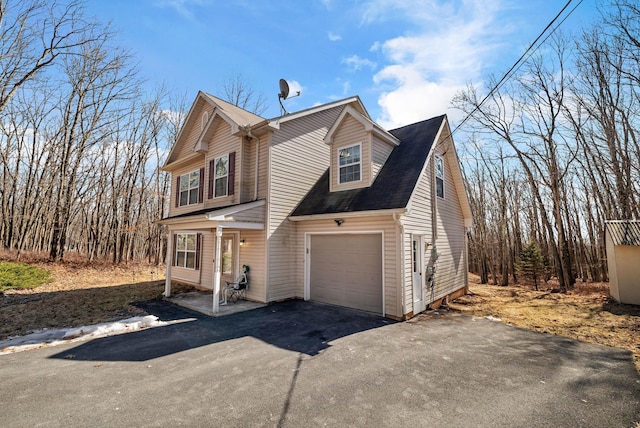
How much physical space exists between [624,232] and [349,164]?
34.0ft

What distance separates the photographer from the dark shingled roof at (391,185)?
7.62 meters

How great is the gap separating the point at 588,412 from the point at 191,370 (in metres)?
5.47

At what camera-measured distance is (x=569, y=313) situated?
8391 millimetres

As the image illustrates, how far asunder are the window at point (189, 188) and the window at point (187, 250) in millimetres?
1585

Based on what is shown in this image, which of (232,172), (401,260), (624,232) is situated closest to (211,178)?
(232,172)

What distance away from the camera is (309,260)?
30.7 feet

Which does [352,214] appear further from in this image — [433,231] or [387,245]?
[433,231]

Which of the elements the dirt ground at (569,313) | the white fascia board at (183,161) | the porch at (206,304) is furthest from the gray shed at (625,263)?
the white fascia board at (183,161)

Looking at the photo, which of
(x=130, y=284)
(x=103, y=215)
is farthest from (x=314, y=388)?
(x=103, y=215)

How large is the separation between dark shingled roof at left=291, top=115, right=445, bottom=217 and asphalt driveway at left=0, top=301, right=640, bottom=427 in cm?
334

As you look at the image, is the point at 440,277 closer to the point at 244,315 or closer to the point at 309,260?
the point at 309,260

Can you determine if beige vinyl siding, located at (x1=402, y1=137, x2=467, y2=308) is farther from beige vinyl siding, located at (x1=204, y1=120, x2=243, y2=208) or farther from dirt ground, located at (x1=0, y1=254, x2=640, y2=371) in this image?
beige vinyl siding, located at (x1=204, y1=120, x2=243, y2=208)

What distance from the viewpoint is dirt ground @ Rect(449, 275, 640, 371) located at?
629 cm

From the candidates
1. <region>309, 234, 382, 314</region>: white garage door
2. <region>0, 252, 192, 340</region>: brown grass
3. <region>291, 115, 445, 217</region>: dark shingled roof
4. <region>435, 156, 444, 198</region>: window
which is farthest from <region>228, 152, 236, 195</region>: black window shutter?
<region>435, 156, 444, 198</region>: window
